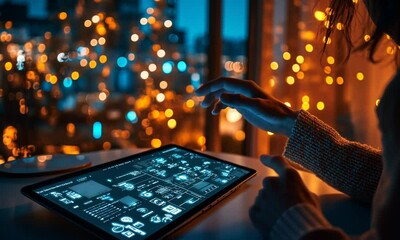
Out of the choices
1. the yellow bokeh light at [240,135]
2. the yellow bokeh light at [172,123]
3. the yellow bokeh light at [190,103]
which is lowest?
the yellow bokeh light at [240,135]

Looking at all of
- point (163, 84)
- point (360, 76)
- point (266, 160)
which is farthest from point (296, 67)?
point (266, 160)

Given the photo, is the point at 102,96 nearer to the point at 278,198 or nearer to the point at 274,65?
the point at 274,65

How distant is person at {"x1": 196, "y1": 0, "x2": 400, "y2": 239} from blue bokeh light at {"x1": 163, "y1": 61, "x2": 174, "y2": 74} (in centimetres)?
107

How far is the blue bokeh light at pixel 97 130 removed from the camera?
195 cm

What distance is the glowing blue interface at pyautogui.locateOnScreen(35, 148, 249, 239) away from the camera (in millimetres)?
561

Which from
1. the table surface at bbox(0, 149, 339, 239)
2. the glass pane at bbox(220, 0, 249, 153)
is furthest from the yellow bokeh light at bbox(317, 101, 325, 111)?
the table surface at bbox(0, 149, 339, 239)

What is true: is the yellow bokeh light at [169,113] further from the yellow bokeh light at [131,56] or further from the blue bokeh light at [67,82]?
the blue bokeh light at [67,82]

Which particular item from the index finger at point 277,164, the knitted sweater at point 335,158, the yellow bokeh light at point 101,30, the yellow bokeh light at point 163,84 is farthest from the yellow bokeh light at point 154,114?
the index finger at point 277,164

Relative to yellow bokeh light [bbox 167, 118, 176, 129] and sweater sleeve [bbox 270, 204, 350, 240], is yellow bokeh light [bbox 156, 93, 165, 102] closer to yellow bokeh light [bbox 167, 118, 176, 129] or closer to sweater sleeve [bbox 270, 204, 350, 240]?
yellow bokeh light [bbox 167, 118, 176, 129]

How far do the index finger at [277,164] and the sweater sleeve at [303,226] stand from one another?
0.07 metres

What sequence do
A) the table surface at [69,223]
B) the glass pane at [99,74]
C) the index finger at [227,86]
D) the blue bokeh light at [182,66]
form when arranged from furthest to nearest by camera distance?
the blue bokeh light at [182,66] → the glass pane at [99,74] → the index finger at [227,86] → the table surface at [69,223]

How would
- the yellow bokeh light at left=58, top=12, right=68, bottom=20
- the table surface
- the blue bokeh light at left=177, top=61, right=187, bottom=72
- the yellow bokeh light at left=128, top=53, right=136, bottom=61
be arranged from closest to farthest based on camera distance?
the table surface → the yellow bokeh light at left=58, top=12, right=68, bottom=20 → the yellow bokeh light at left=128, top=53, right=136, bottom=61 → the blue bokeh light at left=177, top=61, right=187, bottom=72

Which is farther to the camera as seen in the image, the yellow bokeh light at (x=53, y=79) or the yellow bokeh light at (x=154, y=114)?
the yellow bokeh light at (x=154, y=114)

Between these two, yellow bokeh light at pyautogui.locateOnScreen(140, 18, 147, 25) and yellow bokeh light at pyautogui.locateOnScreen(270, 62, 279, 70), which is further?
yellow bokeh light at pyautogui.locateOnScreen(270, 62, 279, 70)
